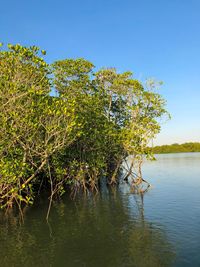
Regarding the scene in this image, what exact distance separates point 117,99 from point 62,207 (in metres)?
22.3

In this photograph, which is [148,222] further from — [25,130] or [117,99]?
[117,99]

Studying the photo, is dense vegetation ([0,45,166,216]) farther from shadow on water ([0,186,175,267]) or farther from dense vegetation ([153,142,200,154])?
dense vegetation ([153,142,200,154])

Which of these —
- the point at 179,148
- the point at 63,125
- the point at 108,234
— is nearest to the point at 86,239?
the point at 108,234

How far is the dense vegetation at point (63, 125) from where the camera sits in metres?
21.3

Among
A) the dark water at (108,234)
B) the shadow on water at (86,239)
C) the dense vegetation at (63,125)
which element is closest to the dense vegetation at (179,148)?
the dense vegetation at (63,125)

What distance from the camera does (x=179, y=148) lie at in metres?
170

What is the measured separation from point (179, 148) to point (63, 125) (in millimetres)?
155667

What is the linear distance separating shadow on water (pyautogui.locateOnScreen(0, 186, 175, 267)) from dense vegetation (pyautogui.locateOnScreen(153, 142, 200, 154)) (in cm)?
14601

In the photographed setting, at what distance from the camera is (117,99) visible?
45.2 meters

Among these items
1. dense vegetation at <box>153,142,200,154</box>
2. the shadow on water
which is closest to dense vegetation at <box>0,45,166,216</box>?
the shadow on water

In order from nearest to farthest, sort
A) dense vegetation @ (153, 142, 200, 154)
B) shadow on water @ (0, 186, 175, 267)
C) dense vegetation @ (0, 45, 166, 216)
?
shadow on water @ (0, 186, 175, 267) < dense vegetation @ (0, 45, 166, 216) < dense vegetation @ (153, 142, 200, 154)

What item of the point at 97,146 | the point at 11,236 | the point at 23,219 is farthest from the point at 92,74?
the point at 11,236

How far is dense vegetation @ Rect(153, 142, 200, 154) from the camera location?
163500 mm

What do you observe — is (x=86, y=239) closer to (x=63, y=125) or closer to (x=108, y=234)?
(x=108, y=234)
